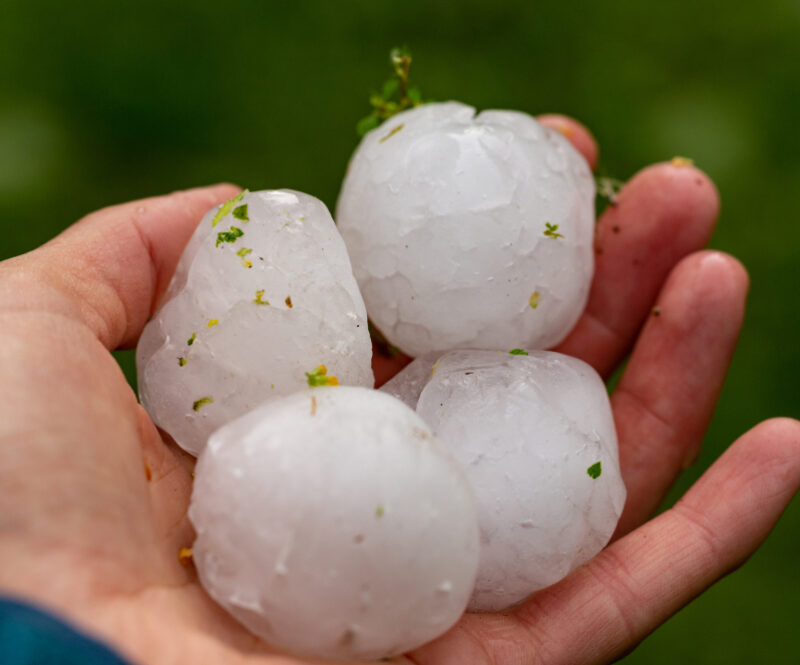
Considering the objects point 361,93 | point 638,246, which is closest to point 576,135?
point 638,246

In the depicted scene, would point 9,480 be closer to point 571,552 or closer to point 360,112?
point 571,552

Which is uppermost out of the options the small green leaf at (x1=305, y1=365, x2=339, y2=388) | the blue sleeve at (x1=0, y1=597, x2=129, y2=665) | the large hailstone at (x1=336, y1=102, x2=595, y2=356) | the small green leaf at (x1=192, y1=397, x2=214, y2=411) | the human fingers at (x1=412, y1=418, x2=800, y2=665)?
the large hailstone at (x1=336, y1=102, x2=595, y2=356)

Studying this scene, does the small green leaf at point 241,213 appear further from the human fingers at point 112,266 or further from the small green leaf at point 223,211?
the human fingers at point 112,266

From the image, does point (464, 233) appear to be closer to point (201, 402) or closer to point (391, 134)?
point (391, 134)

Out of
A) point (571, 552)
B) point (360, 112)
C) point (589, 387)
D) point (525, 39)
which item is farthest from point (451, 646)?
point (525, 39)

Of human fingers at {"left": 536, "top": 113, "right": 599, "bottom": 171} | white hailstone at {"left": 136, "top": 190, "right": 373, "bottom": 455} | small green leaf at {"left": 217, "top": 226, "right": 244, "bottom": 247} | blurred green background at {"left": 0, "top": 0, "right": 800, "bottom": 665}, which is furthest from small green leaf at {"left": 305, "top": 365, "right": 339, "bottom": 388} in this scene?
blurred green background at {"left": 0, "top": 0, "right": 800, "bottom": 665}

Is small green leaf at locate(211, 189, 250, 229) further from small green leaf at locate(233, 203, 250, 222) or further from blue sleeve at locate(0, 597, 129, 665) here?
blue sleeve at locate(0, 597, 129, 665)

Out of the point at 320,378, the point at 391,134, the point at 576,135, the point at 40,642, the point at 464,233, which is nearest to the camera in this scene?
the point at 40,642
